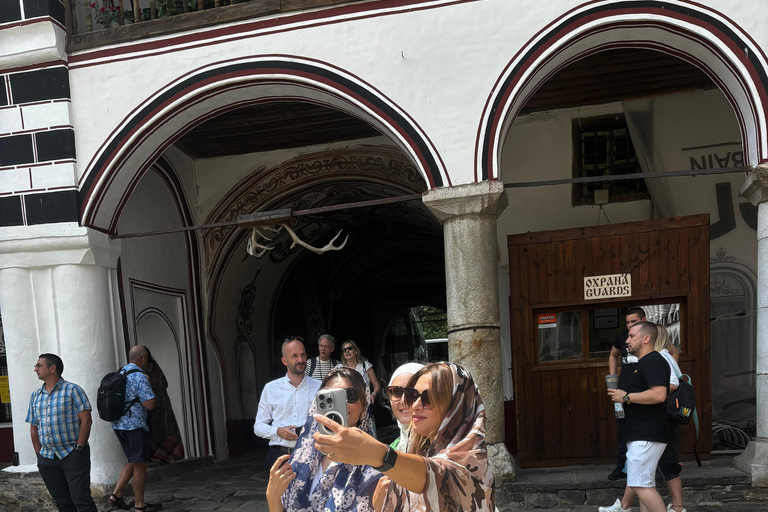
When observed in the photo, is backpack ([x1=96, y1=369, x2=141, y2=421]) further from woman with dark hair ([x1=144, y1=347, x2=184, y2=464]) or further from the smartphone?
the smartphone

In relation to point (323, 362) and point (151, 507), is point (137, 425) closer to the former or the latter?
point (151, 507)

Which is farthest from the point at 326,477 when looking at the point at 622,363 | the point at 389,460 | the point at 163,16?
the point at 163,16

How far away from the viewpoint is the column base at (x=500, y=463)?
578 cm

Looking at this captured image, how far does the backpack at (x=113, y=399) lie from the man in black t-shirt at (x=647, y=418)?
3.73 m

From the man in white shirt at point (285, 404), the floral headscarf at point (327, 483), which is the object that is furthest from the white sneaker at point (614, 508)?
the floral headscarf at point (327, 483)

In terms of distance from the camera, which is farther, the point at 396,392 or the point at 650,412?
the point at 650,412

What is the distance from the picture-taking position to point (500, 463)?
19.0 ft

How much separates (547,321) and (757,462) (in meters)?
2.03

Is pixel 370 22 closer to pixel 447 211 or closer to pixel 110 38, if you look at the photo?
pixel 447 211

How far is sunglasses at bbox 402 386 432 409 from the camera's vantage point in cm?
242

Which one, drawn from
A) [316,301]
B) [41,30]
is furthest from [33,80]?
[316,301]

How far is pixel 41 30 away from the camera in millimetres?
6770

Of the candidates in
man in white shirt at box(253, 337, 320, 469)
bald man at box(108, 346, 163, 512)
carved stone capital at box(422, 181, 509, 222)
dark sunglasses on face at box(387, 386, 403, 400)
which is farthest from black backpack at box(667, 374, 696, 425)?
bald man at box(108, 346, 163, 512)

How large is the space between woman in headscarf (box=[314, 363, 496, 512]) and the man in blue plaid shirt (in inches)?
147
